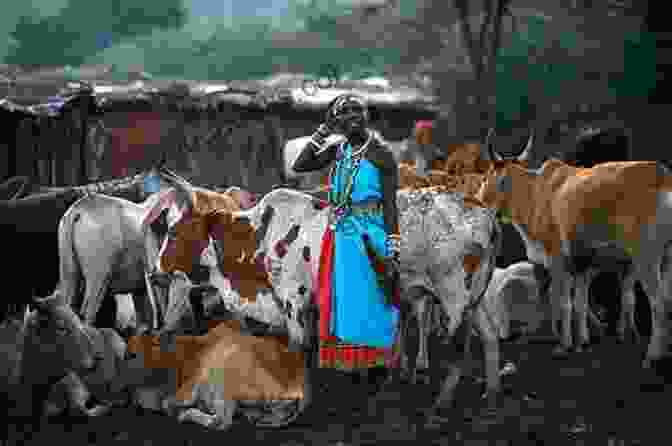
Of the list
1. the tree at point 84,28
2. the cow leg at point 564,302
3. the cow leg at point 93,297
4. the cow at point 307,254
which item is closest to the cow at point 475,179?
the cow leg at point 564,302

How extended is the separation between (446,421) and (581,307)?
261cm

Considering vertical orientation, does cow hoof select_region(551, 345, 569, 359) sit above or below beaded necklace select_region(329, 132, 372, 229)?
below

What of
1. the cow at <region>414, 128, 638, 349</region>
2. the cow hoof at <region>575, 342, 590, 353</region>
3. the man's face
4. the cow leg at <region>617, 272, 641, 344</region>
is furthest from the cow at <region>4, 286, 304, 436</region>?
the cow leg at <region>617, 272, 641, 344</region>

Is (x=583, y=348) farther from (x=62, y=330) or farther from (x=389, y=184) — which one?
(x=62, y=330)

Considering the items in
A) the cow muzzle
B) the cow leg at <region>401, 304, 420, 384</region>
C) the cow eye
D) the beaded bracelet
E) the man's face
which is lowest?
the cow leg at <region>401, 304, 420, 384</region>

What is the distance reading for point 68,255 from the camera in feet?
21.3

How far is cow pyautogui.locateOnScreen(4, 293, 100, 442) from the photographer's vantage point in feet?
18.1

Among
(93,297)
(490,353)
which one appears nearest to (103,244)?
(93,297)

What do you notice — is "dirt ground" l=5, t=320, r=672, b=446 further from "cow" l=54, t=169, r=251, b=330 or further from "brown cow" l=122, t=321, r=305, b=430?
"cow" l=54, t=169, r=251, b=330

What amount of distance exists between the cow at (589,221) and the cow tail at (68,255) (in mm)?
3356

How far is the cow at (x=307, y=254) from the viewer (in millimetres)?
5613

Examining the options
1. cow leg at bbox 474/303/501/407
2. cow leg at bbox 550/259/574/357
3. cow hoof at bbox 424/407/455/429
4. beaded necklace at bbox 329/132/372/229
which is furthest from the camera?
cow leg at bbox 550/259/574/357

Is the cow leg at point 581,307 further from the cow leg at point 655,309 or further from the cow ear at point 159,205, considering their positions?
the cow ear at point 159,205

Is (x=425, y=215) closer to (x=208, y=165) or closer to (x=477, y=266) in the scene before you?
(x=477, y=266)
